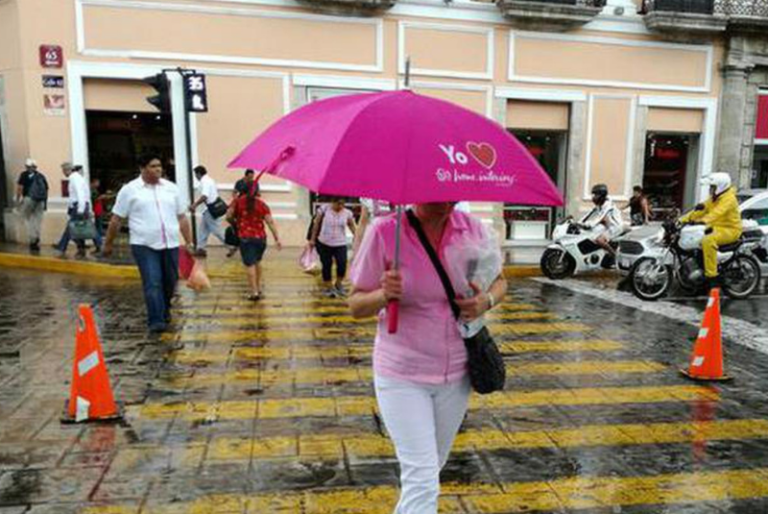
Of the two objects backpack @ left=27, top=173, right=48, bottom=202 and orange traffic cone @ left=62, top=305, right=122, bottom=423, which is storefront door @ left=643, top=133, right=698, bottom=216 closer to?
backpack @ left=27, top=173, right=48, bottom=202

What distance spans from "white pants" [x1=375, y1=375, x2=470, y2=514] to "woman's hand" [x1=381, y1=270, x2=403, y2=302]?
14.9 inches

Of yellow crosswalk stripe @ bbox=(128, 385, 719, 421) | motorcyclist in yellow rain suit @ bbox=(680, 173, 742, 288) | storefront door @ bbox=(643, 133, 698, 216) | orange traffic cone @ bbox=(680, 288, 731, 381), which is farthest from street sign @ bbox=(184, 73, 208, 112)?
Result: storefront door @ bbox=(643, 133, 698, 216)

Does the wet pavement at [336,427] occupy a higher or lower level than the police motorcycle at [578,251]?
lower

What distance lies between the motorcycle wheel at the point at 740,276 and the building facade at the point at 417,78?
6861 millimetres

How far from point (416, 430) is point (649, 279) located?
8172 millimetres

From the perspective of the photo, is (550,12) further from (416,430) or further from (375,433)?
(416,430)

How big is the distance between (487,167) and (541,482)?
2266mm

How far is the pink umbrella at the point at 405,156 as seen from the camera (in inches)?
94.2

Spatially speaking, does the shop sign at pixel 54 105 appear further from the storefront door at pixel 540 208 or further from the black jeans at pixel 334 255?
the storefront door at pixel 540 208

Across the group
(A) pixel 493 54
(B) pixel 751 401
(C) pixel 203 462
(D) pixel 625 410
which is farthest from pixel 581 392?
(A) pixel 493 54

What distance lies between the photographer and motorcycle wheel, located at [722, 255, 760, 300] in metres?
10.4

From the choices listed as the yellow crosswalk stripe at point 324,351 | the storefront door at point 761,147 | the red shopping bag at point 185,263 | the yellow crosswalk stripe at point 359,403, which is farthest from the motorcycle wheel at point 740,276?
the storefront door at point 761,147

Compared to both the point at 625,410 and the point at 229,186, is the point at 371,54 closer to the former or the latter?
the point at 229,186

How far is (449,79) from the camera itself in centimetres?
1609
